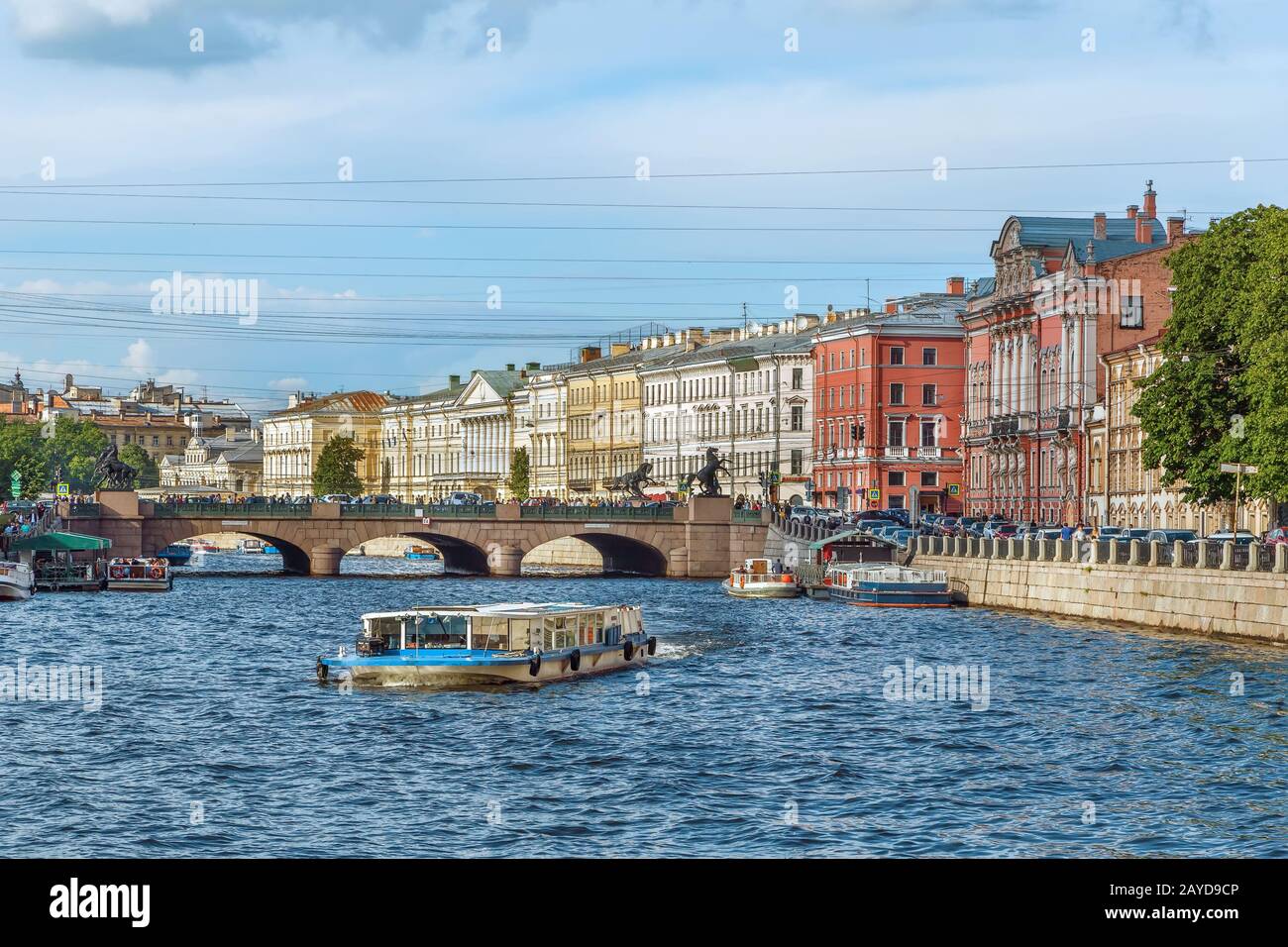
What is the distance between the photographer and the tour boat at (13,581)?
6438cm

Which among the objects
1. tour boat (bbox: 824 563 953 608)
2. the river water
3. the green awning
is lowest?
the river water

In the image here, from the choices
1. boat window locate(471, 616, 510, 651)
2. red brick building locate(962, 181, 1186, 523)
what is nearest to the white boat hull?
red brick building locate(962, 181, 1186, 523)

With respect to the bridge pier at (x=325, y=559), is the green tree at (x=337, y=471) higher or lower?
higher

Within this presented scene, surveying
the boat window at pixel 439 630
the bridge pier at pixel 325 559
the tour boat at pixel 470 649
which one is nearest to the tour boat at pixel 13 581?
the bridge pier at pixel 325 559

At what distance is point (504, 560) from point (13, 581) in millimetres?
31745

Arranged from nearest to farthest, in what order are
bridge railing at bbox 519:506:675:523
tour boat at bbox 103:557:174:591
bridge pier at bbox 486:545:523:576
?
tour boat at bbox 103:557:174:591 < bridge railing at bbox 519:506:675:523 < bridge pier at bbox 486:545:523:576

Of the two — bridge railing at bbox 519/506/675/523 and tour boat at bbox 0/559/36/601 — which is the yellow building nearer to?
bridge railing at bbox 519/506/675/523

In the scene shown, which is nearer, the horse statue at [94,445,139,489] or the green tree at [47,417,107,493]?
the horse statue at [94,445,139,489]

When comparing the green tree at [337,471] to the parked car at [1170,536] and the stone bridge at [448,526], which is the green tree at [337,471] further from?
the parked car at [1170,536]

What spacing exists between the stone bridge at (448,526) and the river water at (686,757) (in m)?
41.4

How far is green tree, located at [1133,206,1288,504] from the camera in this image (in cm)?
4816

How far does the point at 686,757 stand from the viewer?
85.7 ft

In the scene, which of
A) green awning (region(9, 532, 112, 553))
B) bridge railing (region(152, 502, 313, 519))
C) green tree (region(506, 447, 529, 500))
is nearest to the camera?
green awning (region(9, 532, 112, 553))

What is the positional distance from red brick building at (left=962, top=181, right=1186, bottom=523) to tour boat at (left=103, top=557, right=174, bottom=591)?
35782 mm
